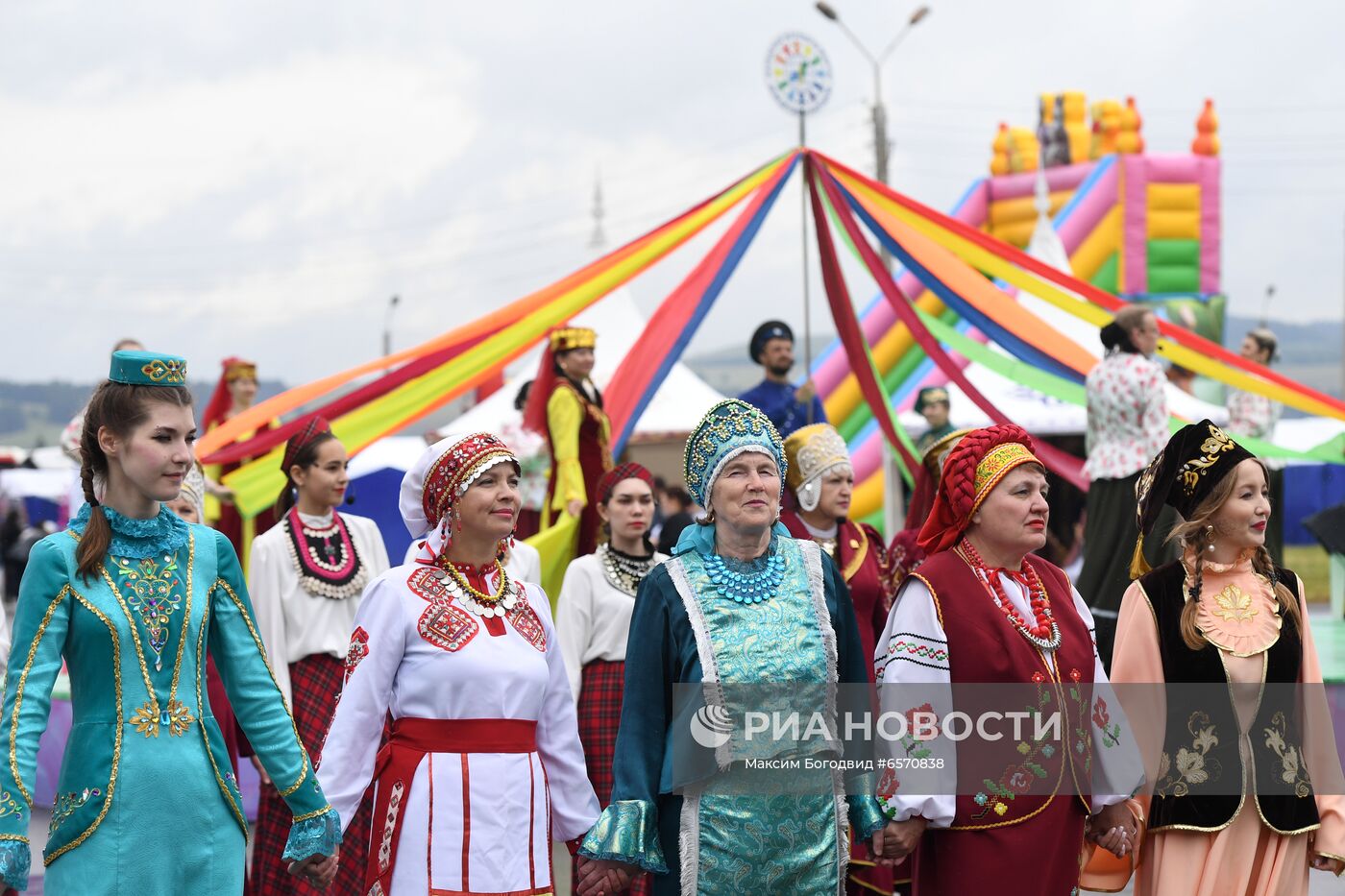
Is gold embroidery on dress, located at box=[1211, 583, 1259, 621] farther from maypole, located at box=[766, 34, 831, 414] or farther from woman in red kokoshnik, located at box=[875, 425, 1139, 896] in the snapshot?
maypole, located at box=[766, 34, 831, 414]

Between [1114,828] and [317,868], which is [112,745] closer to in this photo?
[317,868]

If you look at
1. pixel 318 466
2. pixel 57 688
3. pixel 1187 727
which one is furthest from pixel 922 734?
pixel 57 688

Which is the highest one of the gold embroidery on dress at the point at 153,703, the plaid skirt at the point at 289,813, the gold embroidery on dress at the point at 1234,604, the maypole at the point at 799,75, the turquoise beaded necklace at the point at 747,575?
the maypole at the point at 799,75

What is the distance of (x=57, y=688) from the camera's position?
7211 mm

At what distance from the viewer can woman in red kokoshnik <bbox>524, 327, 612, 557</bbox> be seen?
7250 millimetres

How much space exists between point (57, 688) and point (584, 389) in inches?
110

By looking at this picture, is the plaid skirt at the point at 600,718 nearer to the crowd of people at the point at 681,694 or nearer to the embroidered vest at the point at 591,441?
the crowd of people at the point at 681,694

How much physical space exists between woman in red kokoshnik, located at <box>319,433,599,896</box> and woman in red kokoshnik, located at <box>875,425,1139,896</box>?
2.66 feet

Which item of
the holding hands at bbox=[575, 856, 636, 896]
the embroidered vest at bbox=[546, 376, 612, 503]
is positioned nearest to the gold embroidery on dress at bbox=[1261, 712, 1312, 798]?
the holding hands at bbox=[575, 856, 636, 896]

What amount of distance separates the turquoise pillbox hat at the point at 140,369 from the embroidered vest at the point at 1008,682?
181 centimetres

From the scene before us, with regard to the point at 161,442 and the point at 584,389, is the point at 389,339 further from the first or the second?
the point at 161,442

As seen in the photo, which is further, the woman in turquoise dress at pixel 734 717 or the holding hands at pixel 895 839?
the holding hands at pixel 895 839

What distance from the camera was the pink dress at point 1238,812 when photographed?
3.94 metres

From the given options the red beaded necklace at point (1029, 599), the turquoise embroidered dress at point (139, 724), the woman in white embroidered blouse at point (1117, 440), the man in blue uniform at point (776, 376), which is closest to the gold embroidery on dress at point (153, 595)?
the turquoise embroidered dress at point (139, 724)
